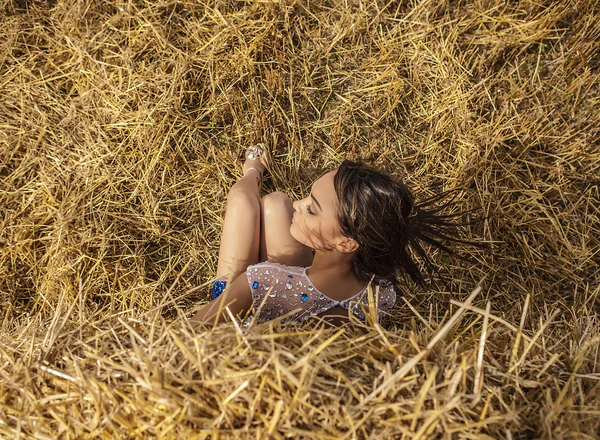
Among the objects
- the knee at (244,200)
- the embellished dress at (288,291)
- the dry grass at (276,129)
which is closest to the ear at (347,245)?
the embellished dress at (288,291)

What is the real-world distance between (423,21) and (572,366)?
7.00 ft

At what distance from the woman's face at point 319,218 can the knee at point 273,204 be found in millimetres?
430

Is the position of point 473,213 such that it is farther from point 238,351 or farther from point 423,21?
point 238,351

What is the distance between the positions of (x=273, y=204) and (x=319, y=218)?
567 mm

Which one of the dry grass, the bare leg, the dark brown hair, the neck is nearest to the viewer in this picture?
the dark brown hair

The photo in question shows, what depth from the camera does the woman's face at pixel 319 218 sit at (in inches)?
72.7

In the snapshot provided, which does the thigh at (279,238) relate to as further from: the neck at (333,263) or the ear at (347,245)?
the ear at (347,245)

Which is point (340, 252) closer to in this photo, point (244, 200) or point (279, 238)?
point (279, 238)

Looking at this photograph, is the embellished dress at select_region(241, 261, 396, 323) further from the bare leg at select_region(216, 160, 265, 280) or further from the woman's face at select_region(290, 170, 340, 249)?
the bare leg at select_region(216, 160, 265, 280)

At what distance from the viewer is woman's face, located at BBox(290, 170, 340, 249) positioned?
185 centimetres

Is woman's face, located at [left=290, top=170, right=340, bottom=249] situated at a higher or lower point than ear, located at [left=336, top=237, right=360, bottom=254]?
higher

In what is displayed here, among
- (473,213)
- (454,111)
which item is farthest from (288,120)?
(473,213)

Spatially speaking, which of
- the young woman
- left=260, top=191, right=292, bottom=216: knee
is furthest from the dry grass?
the young woman

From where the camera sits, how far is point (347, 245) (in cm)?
187
